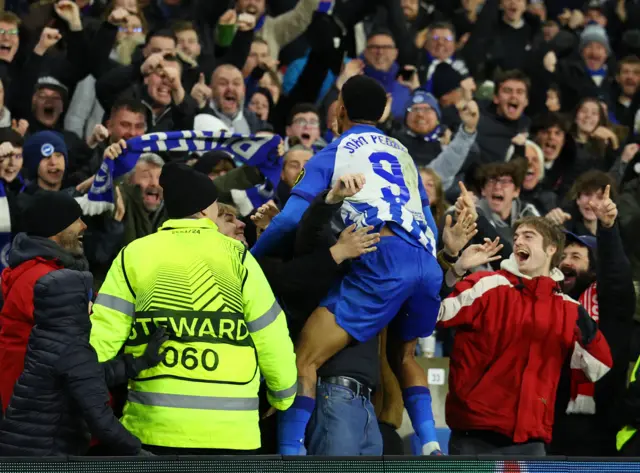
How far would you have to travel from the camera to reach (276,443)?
6246mm

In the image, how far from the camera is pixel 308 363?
236 inches

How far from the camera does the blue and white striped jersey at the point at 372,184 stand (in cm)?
613

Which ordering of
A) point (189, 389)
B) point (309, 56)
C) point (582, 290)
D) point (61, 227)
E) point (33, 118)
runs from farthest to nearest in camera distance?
point (309, 56)
point (33, 118)
point (582, 290)
point (61, 227)
point (189, 389)

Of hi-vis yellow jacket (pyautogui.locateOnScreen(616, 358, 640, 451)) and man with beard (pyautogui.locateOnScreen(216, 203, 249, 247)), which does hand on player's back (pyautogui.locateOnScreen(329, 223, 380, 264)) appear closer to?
man with beard (pyautogui.locateOnScreen(216, 203, 249, 247))

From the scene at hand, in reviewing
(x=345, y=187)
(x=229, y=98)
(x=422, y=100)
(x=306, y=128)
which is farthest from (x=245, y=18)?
(x=345, y=187)

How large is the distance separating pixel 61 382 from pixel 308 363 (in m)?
→ 1.22

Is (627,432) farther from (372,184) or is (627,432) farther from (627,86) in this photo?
(627,86)

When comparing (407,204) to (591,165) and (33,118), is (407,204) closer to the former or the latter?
(33,118)

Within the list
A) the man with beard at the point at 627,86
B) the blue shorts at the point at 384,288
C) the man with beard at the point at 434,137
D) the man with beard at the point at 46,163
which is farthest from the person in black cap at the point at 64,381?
the man with beard at the point at 627,86

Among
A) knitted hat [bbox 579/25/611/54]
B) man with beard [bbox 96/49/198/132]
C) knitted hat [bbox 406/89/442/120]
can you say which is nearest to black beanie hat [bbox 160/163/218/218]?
man with beard [bbox 96/49/198/132]

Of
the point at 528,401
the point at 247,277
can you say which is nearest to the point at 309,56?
the point at 528,401

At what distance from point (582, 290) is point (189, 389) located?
3459mm

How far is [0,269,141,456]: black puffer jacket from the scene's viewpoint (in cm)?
527

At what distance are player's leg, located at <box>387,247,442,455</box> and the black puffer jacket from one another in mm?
1520
